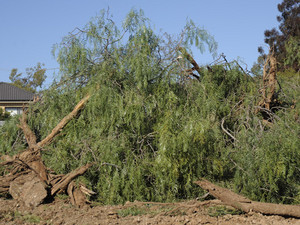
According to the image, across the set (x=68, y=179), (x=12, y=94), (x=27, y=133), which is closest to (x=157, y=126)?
(x=68, y=179)

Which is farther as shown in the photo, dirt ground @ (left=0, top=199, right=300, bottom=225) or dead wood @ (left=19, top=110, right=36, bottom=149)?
dead wood @ (left=19, top=110, right=36, bottom=149)

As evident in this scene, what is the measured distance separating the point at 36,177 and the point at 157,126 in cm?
213

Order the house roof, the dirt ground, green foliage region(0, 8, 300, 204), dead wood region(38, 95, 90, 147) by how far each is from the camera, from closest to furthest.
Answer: the dirt ground < green foliage region(0, 8, 300, 204) < dead wood region(38, 95, 90, 147) < the house roof

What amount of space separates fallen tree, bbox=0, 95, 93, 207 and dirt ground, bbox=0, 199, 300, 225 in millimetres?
243

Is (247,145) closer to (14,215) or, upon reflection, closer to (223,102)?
(223,102)

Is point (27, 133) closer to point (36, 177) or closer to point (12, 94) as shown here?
point (36, 177)

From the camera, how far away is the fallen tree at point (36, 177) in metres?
5.93

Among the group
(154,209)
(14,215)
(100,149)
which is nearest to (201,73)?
(100,149)

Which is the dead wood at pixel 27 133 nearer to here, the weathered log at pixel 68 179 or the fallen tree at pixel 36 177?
the fallen tree at pixel 36 177

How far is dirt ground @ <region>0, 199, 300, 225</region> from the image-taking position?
4.75 m

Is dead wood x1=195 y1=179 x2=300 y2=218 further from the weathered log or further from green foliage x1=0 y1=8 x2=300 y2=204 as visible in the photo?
the weathered log

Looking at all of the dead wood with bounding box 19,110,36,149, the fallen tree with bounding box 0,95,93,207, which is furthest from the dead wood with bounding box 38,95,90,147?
the dead wood with bounding box 19,110,36,149

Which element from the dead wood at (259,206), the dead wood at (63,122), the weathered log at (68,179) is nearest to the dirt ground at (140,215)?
the dead wood at (259,206)

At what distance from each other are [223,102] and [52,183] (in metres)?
3.27
